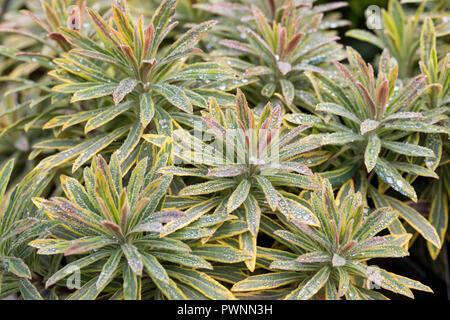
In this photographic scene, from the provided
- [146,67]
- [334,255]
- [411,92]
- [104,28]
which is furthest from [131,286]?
[411,92]

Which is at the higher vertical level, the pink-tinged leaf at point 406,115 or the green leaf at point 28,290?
the pink-tinged leaf at point 406,115

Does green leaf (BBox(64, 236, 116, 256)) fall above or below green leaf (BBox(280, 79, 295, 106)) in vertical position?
below

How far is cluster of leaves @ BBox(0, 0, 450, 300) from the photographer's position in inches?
46.9

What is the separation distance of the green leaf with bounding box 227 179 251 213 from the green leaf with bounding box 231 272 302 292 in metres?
0.21

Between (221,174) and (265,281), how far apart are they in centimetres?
33

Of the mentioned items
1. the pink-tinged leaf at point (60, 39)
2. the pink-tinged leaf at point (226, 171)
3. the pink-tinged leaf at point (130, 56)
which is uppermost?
the pink-tinged leaf at point (60, 39)

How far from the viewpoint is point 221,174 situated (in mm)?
1221

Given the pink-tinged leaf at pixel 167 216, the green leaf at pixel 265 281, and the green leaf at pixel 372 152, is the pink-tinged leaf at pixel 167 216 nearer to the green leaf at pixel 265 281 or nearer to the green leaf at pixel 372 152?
the green leaf at pixel 265 281

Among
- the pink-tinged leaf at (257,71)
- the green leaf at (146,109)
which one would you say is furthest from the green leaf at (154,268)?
the pink-tinged leaf at (257,71)

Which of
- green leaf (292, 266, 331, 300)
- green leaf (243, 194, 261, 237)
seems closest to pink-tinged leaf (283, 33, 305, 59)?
green leaf (243, 194, 261, 237)

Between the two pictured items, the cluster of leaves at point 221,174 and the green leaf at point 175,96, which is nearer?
the cluster of leaves at point 221,174

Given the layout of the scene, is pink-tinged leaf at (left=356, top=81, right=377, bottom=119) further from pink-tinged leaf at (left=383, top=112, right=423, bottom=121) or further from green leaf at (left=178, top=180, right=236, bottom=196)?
green leaf at (left=178, top=180, right=236, bottom=196)

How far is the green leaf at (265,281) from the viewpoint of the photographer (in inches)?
47.1
